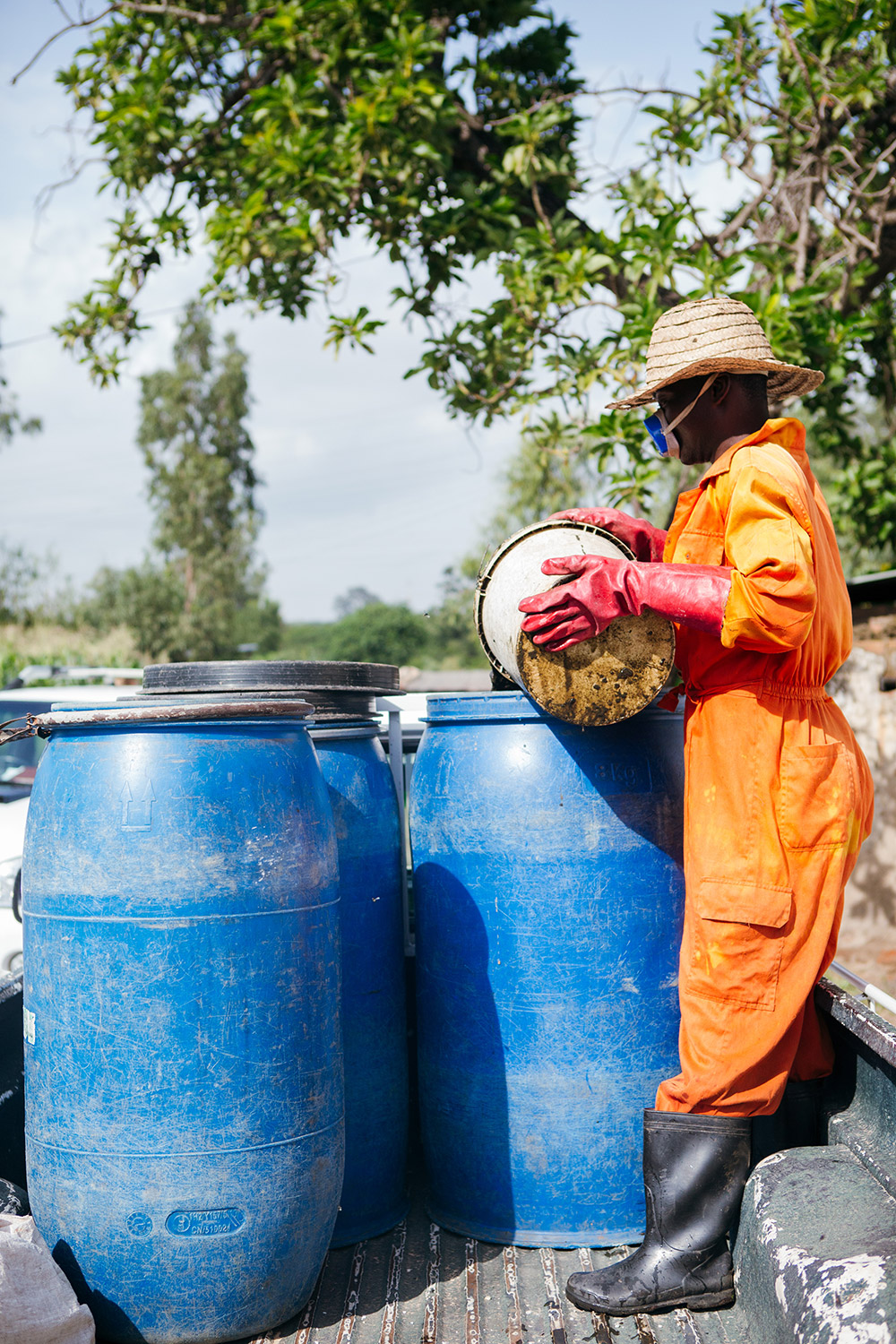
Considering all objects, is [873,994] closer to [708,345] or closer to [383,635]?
[708,345]

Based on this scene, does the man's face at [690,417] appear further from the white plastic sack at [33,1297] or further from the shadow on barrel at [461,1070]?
the white plastic sack at [33,1297]

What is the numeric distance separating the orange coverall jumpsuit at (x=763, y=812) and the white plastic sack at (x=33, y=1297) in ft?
3.90

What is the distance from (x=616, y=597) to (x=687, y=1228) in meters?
1.28

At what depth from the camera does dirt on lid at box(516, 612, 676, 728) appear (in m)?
2.36

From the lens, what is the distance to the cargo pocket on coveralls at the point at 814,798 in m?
2.20

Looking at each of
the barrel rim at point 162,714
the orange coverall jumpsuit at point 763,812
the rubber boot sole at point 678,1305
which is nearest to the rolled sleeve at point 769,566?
the orange coverall jumpsuit at point 763,812

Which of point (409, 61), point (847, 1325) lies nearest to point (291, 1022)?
point (847, 1325)

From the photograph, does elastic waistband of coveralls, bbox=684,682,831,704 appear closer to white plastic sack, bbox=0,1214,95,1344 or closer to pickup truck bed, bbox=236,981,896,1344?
pickup truck bed, bbox=236,981,896,1344

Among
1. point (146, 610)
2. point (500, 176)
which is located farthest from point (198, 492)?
point (500, 176)

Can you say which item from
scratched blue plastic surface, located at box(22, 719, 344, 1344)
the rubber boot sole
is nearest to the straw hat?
scratched blue plastic surface, located at box(22, 719, 344, 1344)

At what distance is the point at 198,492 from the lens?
38.4m

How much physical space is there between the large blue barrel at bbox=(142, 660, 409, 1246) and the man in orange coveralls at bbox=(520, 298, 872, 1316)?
600 millimetres

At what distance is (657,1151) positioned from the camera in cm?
228

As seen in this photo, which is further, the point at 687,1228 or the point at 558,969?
the point at 558,969
